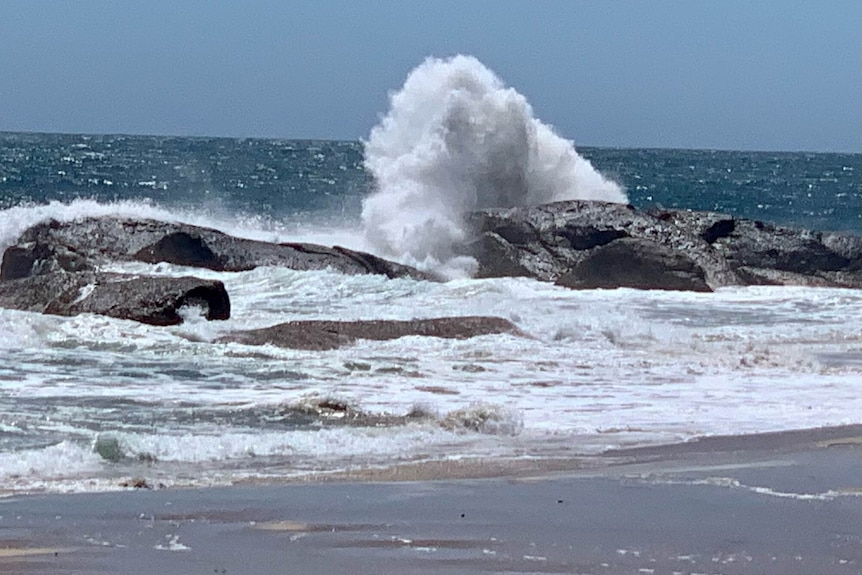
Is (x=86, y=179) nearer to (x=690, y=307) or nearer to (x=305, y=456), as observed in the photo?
(x=690, y=307)

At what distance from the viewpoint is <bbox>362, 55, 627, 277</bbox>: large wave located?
28047mm

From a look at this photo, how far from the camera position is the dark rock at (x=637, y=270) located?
19984mm

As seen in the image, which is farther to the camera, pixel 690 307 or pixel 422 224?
Result: pixel 422 224

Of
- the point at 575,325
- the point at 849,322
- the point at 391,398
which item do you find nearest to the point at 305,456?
the point at 391,398

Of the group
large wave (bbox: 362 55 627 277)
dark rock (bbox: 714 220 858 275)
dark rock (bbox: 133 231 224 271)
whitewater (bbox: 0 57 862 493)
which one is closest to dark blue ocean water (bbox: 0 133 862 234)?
large wave (bbox: 362 55 627 277)

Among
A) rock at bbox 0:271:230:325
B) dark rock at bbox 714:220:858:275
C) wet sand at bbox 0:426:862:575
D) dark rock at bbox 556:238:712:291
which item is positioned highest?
dark rock at bbox 714:220:858:275

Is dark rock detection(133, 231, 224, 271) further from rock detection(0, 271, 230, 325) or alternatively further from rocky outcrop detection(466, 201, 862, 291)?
rocky outcrop detection(466, 201, 862, 291)

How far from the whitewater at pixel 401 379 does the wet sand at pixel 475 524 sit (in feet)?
2.31

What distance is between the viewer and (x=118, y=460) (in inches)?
313

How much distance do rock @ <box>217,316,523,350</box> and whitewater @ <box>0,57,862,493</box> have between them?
8.2 inches

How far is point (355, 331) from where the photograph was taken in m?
13.7

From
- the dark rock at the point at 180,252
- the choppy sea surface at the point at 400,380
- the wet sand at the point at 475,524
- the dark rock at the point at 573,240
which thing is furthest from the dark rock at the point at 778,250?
the wet sand at the point at 475,524

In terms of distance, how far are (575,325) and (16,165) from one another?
47.3 meters

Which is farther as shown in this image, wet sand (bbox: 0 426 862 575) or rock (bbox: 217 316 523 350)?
rock (bbox: 217 316 523 350)
